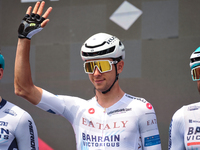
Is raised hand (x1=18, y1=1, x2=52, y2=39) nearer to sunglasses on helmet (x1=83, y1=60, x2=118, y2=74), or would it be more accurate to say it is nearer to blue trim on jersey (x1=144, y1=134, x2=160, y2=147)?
sunglasses on helmet (x1=83, y1=60, x2=118, y2=74)

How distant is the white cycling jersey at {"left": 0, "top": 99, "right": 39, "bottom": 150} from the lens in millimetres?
3461

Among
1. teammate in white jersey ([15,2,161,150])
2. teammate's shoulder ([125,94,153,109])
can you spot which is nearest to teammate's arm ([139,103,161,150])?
teammate in white jersey ([15,2,161,150])

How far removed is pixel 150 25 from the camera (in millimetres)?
5887

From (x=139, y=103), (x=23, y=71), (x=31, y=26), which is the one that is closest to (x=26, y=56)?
(x=23, y=71)

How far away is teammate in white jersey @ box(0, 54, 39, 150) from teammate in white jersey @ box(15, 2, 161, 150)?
10.2 inches

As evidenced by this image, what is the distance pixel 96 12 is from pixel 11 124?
3273mm

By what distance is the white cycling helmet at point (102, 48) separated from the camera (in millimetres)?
3598

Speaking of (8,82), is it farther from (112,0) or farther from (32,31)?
(32,31)

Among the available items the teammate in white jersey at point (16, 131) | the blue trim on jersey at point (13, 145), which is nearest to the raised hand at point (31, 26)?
the teammate in white jersey at point (16, 131)

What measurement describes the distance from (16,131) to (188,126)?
1848 mm

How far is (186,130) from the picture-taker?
11.3 feet

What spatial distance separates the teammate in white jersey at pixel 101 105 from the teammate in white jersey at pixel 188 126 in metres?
0.19

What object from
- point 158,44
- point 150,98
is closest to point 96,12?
point 158,44

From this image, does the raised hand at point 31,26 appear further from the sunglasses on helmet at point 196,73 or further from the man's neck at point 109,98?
the sunglasses on helmet at point 196,73
